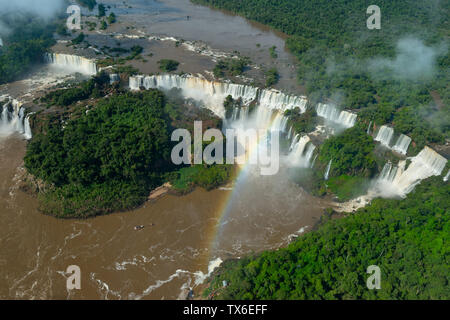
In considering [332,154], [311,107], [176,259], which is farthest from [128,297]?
[311,107]

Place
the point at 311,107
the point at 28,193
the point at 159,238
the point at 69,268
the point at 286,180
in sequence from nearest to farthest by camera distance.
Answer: the point at 69,268, the point at 159,238, the point at 28,193, the point at 286,180, the point at 311,107

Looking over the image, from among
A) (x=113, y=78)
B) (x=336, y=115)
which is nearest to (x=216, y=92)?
(x=113, y=78)

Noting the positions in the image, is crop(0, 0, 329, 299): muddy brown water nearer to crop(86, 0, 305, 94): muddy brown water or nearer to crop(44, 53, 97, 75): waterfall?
crop(44, 53, 97, 75): waterfall

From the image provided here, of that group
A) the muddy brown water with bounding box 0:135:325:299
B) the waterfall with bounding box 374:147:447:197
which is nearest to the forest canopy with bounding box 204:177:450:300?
the muddy brown water with bounding box 0:135:325:299

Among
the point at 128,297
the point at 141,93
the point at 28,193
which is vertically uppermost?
the point at 141,93

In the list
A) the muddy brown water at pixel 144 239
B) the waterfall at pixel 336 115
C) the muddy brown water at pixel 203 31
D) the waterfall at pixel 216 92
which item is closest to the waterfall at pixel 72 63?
the muddy brown water at pixel 203 31

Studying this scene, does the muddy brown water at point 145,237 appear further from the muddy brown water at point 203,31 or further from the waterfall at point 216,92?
the muddy brown water at point 203,31

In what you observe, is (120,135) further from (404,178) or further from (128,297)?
(404,178)
